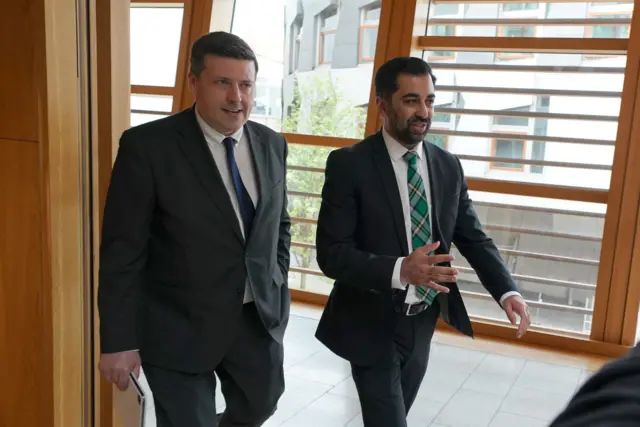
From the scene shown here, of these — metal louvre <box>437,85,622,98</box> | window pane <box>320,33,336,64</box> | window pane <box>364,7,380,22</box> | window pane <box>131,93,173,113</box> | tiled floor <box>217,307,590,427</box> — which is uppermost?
window pane <box>364,7,380,22</box>

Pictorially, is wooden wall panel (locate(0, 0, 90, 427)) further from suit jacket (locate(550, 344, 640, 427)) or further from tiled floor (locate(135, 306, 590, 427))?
suit jacket (locate(550, 344, 640, 427))

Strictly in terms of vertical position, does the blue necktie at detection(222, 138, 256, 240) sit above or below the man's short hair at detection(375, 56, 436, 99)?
below

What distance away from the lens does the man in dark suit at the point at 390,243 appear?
2393mm

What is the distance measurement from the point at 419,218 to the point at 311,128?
3360mm

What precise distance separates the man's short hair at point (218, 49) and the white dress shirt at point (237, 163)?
16cm

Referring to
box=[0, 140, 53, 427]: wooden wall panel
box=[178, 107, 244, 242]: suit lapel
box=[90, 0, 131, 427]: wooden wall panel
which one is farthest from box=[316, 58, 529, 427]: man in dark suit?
box=[0, 140, 53, 427]: wooden wall panel

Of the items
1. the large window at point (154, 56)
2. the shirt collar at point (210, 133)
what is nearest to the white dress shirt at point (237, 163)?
the shirt collar at point (210, 133)

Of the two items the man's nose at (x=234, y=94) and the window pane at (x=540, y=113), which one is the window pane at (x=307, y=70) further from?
the man's nose at (x=234, y=94)

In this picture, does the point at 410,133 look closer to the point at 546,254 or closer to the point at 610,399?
the point at 610,399

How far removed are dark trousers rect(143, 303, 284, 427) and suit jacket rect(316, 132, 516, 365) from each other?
0.88ft

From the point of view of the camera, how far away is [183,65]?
5980mm

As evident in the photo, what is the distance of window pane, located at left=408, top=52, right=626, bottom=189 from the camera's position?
474 cm

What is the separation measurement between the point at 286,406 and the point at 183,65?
342cm

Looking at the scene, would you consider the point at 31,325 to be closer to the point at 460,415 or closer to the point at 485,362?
the point at 460,415
